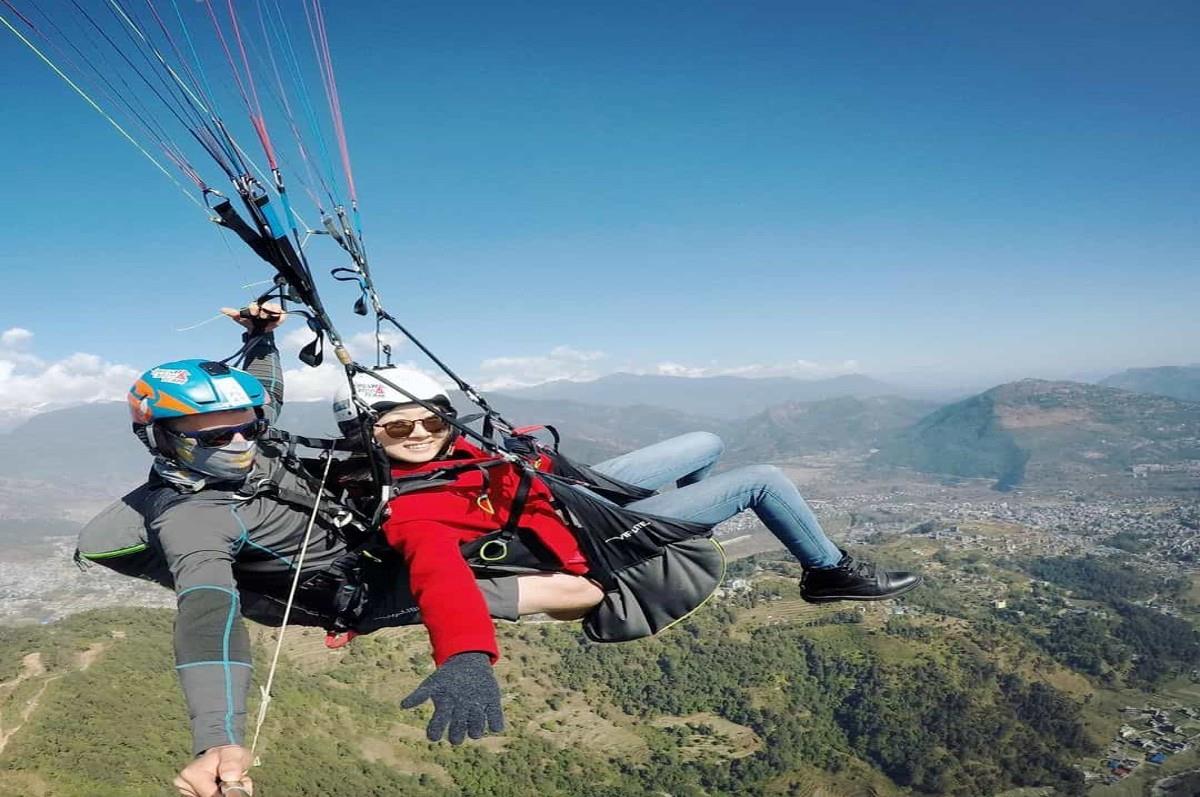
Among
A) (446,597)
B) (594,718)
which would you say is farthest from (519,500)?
(594,718)

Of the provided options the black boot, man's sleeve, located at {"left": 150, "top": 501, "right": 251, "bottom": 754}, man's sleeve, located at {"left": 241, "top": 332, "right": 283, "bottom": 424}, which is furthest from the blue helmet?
the black boot

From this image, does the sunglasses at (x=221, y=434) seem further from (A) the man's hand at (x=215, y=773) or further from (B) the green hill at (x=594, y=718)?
(B) the green hill at (x=594, y=718)

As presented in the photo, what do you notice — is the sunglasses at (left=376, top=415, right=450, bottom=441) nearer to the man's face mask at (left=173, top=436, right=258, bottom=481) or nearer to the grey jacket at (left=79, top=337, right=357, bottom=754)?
the grey jacket at (left=79, top=337, right=357, bottom=754)

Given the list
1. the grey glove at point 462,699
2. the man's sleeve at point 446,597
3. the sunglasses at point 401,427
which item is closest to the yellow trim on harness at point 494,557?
the man's sleeve at point 446,597

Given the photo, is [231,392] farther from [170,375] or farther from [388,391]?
[388,391]

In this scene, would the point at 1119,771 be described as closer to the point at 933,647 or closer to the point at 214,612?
the point at 933,647

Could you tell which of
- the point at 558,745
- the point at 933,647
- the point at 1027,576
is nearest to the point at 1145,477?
the point at 1027,576
